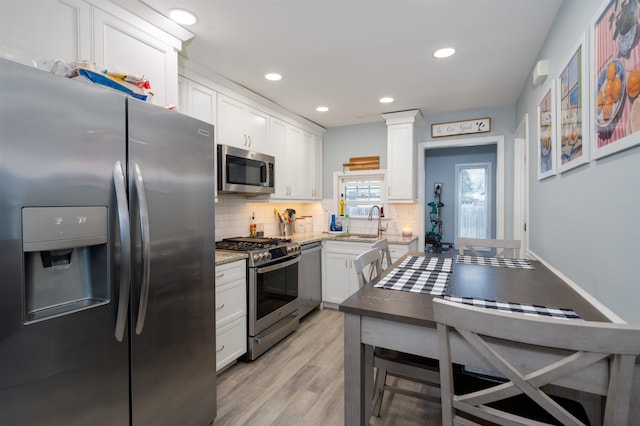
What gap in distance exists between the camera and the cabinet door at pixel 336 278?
381 cm

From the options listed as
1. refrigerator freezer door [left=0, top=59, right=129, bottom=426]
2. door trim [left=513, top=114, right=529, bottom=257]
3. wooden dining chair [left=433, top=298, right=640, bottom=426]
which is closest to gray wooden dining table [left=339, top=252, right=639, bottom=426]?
wooden dining chair [left=433, top=298, right=640, bottom=426]

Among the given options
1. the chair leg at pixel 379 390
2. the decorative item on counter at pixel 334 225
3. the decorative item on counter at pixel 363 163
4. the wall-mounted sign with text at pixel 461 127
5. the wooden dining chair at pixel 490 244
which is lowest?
the chair leg at pixel 379 390

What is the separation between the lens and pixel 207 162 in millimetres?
1729

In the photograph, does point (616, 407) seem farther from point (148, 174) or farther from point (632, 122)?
point (148, 174)

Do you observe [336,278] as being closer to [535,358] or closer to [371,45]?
[371,45]

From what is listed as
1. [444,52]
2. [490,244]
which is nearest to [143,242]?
[444,52]

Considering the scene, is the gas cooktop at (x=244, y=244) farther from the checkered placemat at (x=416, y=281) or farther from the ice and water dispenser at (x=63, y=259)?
the ice and water dispenser at (x=63, y=259)

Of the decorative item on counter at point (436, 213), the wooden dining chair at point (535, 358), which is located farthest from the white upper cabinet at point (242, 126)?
the decorative item on counter at point (436, 213)

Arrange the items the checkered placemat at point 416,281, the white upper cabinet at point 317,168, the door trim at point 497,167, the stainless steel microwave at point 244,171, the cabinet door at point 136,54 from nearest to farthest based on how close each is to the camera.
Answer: the checkered placemat at point 416,281 < the cabinet door at point 136,54 < the stainless steel microwave at point 244,171 < the door trim at point 497,167 < the white upper cabinet at point 317,168

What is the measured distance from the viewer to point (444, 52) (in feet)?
7.64

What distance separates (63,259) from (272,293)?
1865mm

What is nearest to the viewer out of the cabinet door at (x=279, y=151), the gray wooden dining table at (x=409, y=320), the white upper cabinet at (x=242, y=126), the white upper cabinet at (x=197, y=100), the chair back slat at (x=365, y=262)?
the gray wooden dining table at (x=409, y=320)

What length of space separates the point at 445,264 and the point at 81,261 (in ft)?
6.61

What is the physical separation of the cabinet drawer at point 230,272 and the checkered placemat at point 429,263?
1.27m
